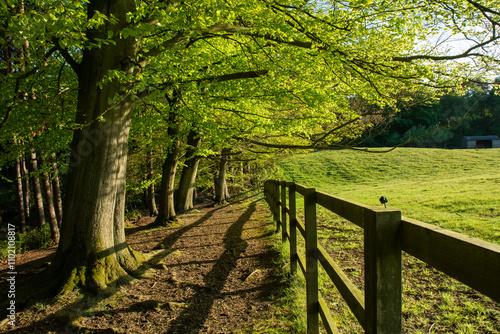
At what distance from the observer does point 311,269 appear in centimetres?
338

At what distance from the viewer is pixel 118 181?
567 centimetres

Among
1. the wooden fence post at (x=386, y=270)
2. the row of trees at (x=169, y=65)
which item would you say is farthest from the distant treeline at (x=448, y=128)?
the wooden fence post at (x=386, y=270)

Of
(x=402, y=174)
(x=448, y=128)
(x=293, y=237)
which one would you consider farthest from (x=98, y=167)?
(x=448, y=128)

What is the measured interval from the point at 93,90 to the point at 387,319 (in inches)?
213

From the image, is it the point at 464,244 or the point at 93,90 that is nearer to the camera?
the point at 464,244

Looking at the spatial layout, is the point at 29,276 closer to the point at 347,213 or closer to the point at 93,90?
the point at 93,90

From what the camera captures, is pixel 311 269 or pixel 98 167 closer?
pixel 311 269

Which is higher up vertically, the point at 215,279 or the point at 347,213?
the point at 347,213

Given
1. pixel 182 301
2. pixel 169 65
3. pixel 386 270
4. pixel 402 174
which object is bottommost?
pixel 402 174

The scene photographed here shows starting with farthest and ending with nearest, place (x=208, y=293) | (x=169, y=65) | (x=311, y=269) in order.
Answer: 1. (x=169, y=65)
2. (x=208, y=293)
3. (x=311, y=269)

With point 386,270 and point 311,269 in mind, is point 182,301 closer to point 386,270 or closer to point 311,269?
point 311,269

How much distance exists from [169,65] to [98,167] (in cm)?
343

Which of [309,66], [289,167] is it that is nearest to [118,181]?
[309,66]

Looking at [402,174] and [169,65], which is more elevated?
[169,65]
